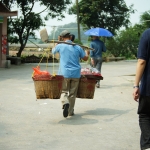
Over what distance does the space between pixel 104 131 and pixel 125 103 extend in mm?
3317

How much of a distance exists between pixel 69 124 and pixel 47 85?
2.70 feet

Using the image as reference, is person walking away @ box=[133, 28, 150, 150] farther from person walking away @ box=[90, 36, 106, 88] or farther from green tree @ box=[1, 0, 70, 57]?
green tree @ box=[1, 0, 70, 57]

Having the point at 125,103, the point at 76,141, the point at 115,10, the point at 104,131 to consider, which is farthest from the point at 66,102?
the point at 115,10

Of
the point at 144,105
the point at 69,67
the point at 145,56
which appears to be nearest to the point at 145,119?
the point at 144,105

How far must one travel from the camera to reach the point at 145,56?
507 centimetres

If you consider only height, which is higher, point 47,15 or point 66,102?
point 47,15

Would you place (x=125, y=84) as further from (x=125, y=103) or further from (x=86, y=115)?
(x=86, y=115)

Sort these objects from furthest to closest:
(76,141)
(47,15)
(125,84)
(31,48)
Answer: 1. (31,48)
2. (47,15)
3. (125,84)
4. (76,141)

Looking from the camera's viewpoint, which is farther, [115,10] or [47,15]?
[115,10]

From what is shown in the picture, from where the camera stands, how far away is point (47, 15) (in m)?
27.7

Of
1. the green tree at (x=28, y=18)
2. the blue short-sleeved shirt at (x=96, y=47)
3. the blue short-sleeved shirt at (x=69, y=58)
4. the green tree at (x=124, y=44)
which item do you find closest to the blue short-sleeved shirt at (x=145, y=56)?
the blue short-sleeved shirt at (x=69, y=58)

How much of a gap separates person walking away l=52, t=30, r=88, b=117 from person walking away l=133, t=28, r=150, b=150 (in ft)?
9.65

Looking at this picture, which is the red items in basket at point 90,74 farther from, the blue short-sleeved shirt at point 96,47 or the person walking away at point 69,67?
the blue short-sleeved shirt at point 96,47

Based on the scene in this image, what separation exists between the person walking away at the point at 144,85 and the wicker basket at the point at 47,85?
8.57 ft
